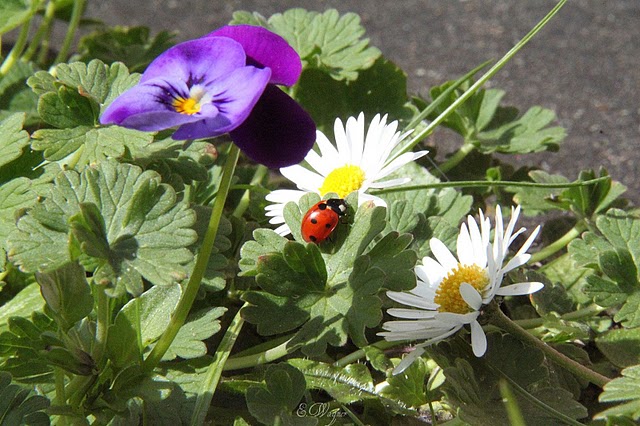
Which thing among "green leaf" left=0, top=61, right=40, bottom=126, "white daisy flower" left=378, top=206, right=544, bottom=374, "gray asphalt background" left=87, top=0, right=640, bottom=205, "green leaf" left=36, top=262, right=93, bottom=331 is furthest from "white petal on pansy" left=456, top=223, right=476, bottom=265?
"green leaf" left=0, top=61, right=40, bottom=126

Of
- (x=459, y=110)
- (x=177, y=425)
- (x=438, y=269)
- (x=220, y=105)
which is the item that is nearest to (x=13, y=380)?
(x=177, y=425)

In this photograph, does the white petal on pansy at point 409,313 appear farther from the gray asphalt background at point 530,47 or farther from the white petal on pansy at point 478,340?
the gray asphalt background at point 530,47

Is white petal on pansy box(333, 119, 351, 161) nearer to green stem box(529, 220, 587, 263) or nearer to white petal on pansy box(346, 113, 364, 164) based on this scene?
white petal on pansy box(346, 113, 364, 164)

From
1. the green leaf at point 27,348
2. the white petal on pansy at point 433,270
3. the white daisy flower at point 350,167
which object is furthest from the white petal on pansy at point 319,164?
the green leaf at point 27,348

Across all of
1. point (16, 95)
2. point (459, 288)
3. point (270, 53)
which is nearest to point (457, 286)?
point (459, 288)

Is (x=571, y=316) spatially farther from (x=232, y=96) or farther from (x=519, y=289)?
(x=232, y=96)
